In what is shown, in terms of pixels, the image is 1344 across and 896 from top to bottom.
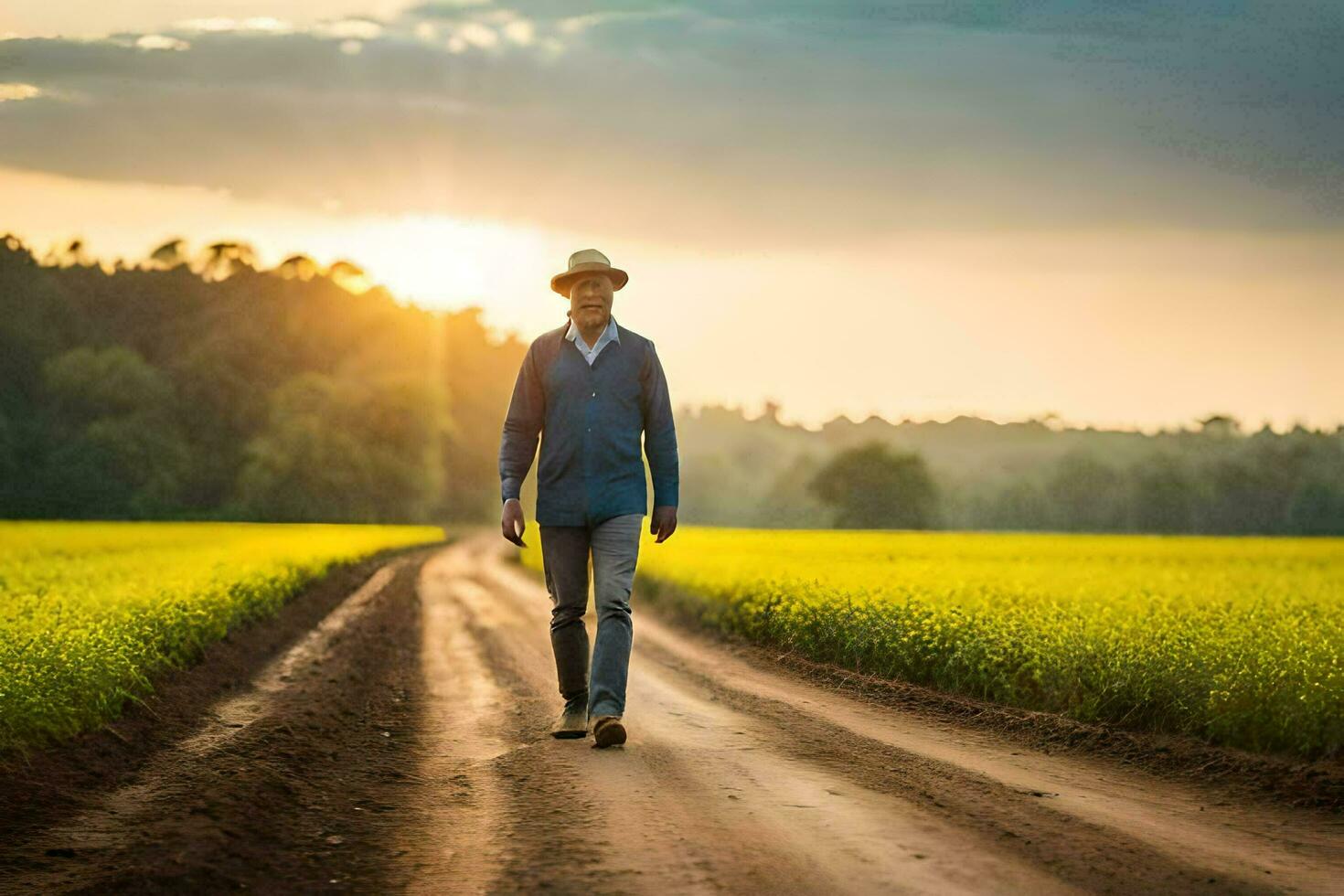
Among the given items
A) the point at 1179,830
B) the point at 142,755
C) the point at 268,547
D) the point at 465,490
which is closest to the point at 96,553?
the point at 268,547

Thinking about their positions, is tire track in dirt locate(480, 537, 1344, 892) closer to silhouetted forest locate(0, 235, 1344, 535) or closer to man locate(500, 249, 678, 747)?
man locate(500, 249, 678, 747)

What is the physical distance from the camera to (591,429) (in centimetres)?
→ 749

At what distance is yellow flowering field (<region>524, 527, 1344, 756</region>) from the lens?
305 inches

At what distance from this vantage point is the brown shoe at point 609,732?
7129 mm

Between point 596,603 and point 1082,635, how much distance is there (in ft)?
16.0

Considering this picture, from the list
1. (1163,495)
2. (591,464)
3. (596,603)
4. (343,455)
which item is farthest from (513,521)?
(343,455)

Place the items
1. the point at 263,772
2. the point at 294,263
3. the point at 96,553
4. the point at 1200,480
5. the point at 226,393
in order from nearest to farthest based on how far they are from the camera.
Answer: the point at 263,772
the point at 96,553
the point at 1200,480
the point at 226,393
the point at 294,263

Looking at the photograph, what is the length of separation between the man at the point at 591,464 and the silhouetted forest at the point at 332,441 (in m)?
66.7

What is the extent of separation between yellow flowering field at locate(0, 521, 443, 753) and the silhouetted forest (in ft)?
163

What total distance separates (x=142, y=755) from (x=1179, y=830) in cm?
648

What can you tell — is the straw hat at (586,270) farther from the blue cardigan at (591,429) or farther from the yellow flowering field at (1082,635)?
the yellow flowering field at (1082,635)

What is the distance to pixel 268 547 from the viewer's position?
30.1m

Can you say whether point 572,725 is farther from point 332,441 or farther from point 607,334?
point 332,441

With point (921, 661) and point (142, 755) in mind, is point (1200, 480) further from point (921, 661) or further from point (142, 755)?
point (142, 755)
